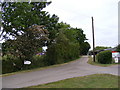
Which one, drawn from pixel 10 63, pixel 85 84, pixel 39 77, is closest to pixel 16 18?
pixel 10 63

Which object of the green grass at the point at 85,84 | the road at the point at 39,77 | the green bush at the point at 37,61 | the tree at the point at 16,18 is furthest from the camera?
the green bush at the point at 37,61

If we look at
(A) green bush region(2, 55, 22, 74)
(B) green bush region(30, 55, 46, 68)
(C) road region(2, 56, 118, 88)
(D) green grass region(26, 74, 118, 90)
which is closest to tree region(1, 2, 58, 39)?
(A) green bush region(2, 55, 22, 74)

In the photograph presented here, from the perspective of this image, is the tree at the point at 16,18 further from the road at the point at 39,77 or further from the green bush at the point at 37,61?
the road at the point at 39,77

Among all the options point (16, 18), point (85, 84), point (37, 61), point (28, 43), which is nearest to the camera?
point (85, 84)

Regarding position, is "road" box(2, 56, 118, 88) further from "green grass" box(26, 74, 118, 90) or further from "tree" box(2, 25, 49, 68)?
"tree" box(2, 25, 49, 68)

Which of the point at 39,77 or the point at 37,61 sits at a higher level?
the point at 37,61

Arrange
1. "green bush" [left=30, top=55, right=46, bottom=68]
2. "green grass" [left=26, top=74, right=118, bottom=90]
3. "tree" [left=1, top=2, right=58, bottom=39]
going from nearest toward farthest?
"green grass" [left=26, top=74, right=118, bottom=90]
"tree" [left=1, top=2, right=58, bottom=39]
"green bush" [left=30, top=55, right=46, bottom=68]

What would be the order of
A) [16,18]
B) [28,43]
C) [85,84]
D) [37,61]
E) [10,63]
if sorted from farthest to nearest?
[37,61], [10,63], [28,43], [16,18], [85,84]

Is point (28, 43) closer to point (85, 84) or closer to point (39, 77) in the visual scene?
point (39, 77)

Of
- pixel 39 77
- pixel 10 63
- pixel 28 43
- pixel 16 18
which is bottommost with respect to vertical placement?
pixel 39 77

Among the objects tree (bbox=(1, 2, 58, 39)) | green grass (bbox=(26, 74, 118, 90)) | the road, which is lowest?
the road

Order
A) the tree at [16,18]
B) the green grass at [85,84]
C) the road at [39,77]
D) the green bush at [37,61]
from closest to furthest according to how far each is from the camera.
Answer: the green grass at [85,84]
the road at [39,77]
the tree at [16,18]
the green bush at [37,61]

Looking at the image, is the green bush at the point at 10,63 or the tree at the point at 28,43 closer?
the tree at the point at 28,43

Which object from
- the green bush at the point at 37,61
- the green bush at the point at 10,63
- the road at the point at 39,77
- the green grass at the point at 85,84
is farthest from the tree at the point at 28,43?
the green grass at the point at 85,84
